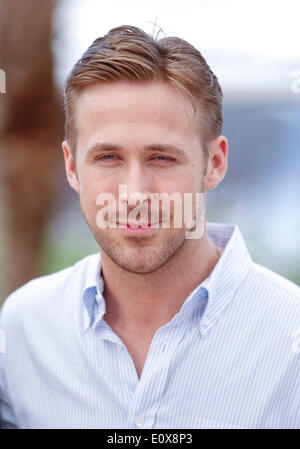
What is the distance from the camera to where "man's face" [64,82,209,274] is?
5.55ft

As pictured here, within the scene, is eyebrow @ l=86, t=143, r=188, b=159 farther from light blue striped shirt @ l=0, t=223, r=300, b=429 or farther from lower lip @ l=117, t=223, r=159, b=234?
light blue striped shirt @ l=0, t=223, r=300, b=429

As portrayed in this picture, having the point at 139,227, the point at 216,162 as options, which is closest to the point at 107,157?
the point at 139,227

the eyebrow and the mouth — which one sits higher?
the eyebrow

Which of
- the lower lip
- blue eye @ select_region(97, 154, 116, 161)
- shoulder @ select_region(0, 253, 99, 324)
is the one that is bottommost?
shoulder @ select_region(0, 253, 99, 324)

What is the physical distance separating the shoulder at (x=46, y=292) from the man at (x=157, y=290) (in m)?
0.14

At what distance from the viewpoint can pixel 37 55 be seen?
3189 mm

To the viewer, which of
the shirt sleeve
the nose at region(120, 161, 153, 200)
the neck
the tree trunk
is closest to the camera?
the nose at region(120, 161, 153, 200)

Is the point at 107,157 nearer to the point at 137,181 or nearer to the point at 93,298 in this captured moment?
Answer: the point at 137,181

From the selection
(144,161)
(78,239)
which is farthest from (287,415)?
(78,239)

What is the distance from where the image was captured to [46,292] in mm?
2133

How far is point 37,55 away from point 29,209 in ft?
3.17

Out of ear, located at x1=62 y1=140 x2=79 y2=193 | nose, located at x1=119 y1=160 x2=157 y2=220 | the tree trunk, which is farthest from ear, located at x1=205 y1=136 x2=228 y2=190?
the tree trunk

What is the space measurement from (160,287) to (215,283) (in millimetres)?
206

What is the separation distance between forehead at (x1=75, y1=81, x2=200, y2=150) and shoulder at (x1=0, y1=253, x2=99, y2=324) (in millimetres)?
619
